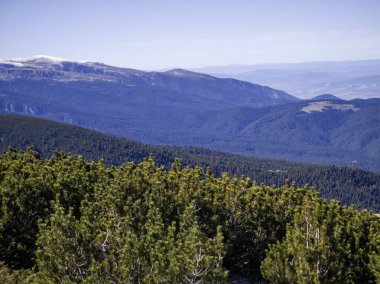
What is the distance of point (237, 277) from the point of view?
109 feet

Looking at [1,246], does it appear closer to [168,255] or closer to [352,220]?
[168,255]

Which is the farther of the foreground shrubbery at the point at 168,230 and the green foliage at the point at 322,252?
the green foliage at the point at 322,252

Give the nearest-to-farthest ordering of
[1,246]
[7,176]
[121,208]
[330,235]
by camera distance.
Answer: [330,235]
[121,208]
[1,246]
[7,176]

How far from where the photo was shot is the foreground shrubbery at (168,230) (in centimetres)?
2303

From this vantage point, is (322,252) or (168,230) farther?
(168,230)

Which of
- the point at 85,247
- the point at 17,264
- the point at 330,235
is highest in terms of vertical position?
the point at 330,235

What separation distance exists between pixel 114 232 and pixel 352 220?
59.3 ft

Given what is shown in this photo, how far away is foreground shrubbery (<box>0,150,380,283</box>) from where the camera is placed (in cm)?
2303

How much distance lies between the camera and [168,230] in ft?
87.1

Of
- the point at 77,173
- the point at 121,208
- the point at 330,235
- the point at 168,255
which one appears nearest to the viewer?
the point at 168,255

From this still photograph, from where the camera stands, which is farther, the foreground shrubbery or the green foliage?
the green foliage

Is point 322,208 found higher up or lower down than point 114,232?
higher up

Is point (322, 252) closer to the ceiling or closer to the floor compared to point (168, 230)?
closer to the ceiling

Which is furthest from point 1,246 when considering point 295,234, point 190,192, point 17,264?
point 295,234
